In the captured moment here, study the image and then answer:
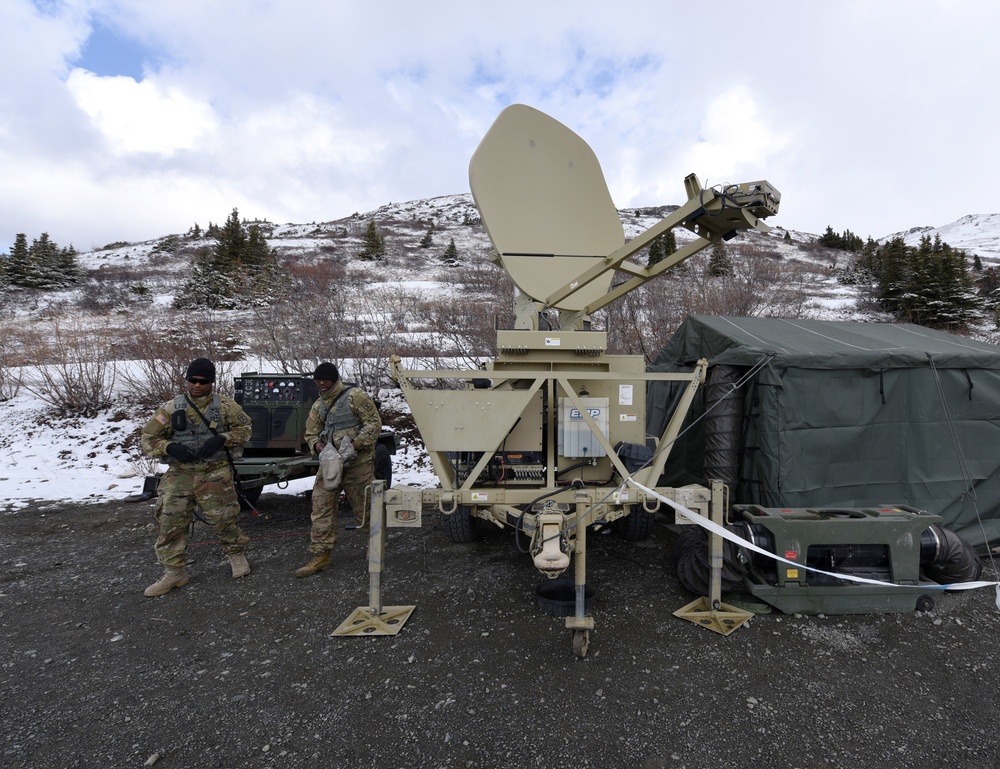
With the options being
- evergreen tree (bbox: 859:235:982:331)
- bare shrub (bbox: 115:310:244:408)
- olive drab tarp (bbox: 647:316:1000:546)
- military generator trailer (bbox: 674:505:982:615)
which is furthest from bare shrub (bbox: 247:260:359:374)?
evergreen tree (bbox: 859:235:982:331)

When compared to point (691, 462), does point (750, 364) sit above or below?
above

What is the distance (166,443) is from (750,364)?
5.60m

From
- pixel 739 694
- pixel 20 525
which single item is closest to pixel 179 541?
pixel 20 525

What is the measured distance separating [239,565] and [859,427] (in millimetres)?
6354

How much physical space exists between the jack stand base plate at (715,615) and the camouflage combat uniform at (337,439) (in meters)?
2.96

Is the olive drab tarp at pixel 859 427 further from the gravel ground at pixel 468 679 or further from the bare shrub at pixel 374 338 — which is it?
the bare shrub at pixel 374 338

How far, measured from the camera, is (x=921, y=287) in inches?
945

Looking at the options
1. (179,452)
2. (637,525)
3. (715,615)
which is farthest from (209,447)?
(715,615)

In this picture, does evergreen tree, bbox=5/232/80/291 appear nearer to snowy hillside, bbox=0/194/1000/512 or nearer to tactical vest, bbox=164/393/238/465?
snowy hillside, bbox=0/194/1000/512

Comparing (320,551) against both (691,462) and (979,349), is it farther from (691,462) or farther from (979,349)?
(979,349)

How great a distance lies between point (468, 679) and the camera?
3242mm

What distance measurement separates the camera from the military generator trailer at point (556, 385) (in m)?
3.89

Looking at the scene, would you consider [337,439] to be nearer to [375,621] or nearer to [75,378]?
[375,621]

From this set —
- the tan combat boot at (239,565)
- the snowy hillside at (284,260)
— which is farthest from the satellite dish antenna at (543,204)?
the snowy hillside at (284,260)
